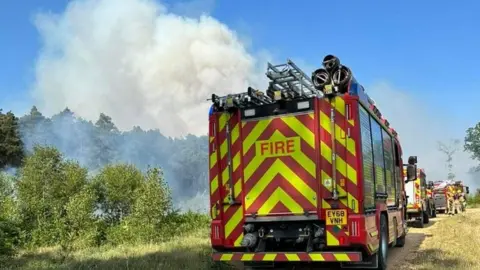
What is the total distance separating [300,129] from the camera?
7.21 meters

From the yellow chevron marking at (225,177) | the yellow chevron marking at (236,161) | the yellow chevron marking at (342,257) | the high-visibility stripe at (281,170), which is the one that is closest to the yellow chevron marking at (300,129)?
the high-visibility stripe at (281,170)

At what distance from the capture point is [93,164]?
51.2 metres

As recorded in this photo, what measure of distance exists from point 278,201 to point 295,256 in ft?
2.77

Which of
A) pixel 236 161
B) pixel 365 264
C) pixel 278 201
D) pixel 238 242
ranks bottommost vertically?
pixel 365 264

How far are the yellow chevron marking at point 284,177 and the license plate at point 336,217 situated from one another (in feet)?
0.92

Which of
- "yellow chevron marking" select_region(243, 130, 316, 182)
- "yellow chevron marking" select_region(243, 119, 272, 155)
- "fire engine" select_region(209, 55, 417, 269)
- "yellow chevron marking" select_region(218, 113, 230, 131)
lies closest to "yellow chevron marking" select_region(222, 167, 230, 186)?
"fire engine" select_region(209, 55, 417, 269)

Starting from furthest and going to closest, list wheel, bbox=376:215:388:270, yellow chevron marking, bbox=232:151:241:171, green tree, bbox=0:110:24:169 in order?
green tree, bbox=0:110:24:169
wheel, bbox=376:215:388:270
yellow chevron marking, bbox=232:151:241:171

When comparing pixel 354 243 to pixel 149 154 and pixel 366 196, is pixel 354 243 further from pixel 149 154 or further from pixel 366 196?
pixel 149 154

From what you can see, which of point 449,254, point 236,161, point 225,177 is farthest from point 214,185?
point 449,254

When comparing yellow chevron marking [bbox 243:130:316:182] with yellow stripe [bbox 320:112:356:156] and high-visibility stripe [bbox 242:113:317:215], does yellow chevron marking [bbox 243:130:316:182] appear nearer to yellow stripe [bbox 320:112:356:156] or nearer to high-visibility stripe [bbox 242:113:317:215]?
high-visibility stripe [bbox 242:113:317:215]

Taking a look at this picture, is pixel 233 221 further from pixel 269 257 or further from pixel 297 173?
pixel 297 173

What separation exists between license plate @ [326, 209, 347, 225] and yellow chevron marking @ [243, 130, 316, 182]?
599 millimetres

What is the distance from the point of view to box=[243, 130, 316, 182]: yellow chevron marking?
7.07 m

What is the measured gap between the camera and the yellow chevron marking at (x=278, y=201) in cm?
712
